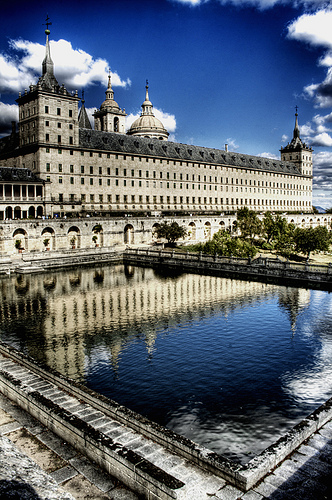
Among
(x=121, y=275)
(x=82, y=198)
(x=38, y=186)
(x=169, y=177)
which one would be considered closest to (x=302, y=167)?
(x=169, y=177)

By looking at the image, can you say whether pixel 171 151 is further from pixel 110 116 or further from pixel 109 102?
pixel 109 102

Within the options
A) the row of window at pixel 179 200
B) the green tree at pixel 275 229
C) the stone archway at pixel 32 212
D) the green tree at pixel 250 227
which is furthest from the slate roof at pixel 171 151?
the green tree at pixel 275 229

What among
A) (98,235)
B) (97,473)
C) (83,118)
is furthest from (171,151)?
(97,473)

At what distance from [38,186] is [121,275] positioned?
2679cm

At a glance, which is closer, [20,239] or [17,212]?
[20,239]

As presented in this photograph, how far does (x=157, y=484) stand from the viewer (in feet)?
29.3

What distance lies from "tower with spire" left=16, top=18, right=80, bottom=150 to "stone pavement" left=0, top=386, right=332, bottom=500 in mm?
62829

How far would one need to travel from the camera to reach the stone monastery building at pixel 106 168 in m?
68.8

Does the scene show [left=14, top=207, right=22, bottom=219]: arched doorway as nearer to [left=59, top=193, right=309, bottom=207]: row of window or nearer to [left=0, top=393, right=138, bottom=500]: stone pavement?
[left=59, top=193, right=309, bottom=207]: row of window

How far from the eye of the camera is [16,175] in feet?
212

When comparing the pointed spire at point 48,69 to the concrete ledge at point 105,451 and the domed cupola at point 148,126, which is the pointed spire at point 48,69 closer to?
the domed cupola at point 148,126

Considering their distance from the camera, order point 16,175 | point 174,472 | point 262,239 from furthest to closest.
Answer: point 262,239 → point 16,175 → point 174,472

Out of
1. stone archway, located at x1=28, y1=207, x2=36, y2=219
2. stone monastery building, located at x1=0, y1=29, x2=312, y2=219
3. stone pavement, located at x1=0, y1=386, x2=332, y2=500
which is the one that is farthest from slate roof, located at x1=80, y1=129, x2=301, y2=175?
stone pavement, located at x1=0, y1=386, x2=332, y2=500

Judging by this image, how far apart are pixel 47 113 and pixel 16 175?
12.6 meters
